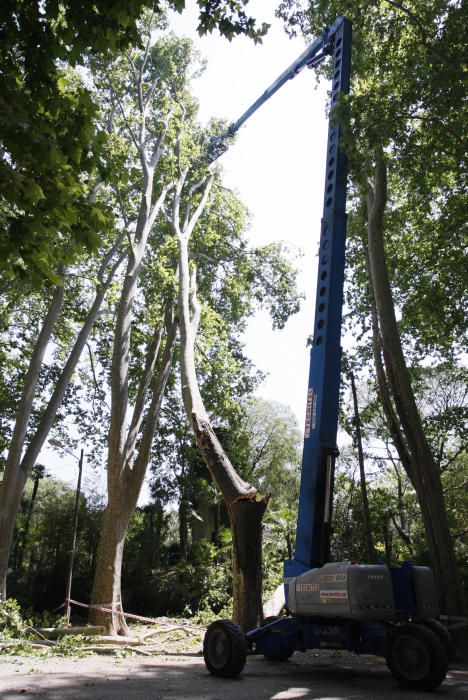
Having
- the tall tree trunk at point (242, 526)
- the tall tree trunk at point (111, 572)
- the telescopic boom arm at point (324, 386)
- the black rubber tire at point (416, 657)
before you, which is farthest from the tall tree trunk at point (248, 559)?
the black rubber tire at point (416, 657)

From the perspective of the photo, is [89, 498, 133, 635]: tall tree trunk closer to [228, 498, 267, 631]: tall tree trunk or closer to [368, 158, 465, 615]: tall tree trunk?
[228, 498, 267, 631]: tall tree trunk

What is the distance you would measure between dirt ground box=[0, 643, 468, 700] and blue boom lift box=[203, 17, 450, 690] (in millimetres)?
292

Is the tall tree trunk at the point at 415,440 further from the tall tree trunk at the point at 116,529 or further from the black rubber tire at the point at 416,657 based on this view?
the tall tree trunk at the point at 116,529

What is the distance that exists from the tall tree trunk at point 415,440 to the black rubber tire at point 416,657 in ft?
11.8

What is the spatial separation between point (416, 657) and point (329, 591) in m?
1.02

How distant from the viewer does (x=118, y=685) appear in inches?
223

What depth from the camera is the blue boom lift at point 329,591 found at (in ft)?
18.0

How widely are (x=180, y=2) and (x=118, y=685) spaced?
6316mm

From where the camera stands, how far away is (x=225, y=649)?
644 centimetres

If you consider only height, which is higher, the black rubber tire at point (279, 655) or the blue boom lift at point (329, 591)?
the blue boom lift at point (329, 591)

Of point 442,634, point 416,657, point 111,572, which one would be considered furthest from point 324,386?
point 111,572

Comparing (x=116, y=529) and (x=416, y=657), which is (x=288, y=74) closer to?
(x=116, y=529)

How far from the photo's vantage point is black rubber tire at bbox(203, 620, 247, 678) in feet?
20.6

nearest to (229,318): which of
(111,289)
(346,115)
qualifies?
(111,289)
